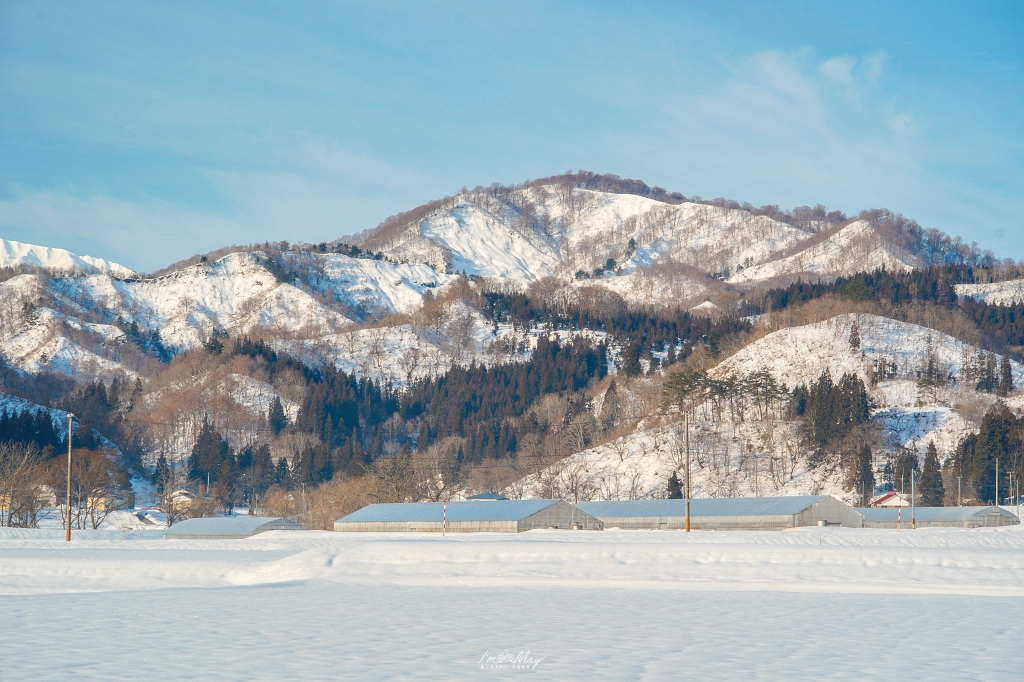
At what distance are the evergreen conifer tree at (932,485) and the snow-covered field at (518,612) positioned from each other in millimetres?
77333

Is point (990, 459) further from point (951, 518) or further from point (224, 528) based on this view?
Answer: point (224, 528)

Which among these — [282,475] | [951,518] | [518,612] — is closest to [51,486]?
[282,475]

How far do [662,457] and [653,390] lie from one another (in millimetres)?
37319

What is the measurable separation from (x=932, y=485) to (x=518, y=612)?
9424 cm

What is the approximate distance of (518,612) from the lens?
2250cm

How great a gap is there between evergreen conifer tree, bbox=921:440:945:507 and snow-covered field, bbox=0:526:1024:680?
7733 cm

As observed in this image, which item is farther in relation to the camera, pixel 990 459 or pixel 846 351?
pixel 846 351

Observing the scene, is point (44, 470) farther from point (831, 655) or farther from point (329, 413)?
point (831, 655)

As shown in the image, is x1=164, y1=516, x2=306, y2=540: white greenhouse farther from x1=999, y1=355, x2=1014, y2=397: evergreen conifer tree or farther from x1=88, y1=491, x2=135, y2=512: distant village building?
x1=999, y1=355, x2=1014, y2=397: evergreen conifer tree

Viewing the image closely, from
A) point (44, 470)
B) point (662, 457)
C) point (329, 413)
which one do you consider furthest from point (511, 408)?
point (44, 470)

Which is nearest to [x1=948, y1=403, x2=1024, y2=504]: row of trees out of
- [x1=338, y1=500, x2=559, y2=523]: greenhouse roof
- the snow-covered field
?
[x1=338, y1=500, x2=559, y2=523]: greenhouse roof

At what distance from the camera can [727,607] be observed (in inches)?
920

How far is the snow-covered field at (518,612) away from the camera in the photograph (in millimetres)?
16031

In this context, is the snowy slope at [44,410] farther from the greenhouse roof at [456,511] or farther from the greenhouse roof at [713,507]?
the greenhouse roof at [713,507]
